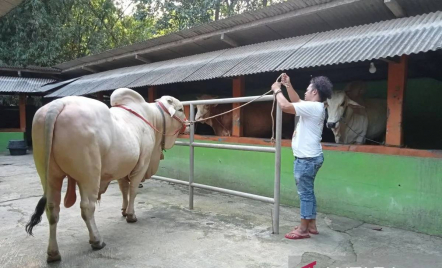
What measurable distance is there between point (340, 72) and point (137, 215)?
4.26m

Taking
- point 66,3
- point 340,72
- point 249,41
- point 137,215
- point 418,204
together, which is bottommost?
point 137,215

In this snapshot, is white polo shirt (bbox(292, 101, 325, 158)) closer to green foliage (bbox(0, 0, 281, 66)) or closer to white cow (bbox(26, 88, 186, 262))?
white cow (bbox(26, 88, 186, 262))

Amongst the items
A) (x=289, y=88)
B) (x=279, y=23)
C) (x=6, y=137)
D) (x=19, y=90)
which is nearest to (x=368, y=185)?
(x=289, y=88)

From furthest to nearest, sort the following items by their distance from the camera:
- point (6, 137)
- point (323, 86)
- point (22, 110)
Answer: point (22, 110) → point (6, 137) → point (323, 86)

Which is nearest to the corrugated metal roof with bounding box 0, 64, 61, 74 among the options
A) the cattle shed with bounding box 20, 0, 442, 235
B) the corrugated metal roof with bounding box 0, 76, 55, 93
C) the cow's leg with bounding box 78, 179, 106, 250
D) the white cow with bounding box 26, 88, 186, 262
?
the corrugated metal roof with bounding box 0, 76, 55, 93

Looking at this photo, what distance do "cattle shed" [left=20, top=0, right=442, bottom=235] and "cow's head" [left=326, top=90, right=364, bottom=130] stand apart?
0.37 meters

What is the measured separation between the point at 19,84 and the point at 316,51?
11221mm

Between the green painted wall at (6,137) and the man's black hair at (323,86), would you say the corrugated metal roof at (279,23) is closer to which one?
the man's black hair at (323,86)

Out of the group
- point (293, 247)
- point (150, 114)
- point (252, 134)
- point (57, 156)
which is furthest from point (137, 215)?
point (252, 134)

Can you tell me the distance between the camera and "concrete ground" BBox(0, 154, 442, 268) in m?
2.92

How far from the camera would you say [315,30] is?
5746mm

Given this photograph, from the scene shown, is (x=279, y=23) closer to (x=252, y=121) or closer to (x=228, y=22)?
(x=228, y=22)

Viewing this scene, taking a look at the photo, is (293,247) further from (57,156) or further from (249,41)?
(249,41)

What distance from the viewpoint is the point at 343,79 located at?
6070 mm
